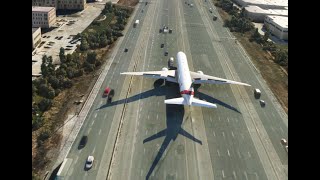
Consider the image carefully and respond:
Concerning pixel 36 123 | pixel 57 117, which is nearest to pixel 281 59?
pixel 57 117

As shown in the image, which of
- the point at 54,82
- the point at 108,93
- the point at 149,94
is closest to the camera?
the point at 108,93

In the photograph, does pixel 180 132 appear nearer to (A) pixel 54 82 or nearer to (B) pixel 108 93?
(B) pixel 108 93

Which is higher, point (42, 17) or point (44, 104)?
point (42, 17)

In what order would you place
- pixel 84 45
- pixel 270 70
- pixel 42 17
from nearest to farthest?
pixel 270 70, pixel 84 45, pixel 42 17

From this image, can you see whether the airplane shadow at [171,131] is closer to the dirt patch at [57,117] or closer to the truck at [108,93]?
the truck at [108,93]

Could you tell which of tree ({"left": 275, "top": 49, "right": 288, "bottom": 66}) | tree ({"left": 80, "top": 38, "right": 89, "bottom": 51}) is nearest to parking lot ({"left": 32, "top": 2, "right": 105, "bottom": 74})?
tree ({"left": 80, "top": 38, "right": 89, "bottom": 51})

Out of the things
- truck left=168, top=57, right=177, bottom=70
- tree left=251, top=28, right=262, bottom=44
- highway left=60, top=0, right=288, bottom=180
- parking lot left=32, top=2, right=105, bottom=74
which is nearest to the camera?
highway left=60, top=0, right=288, bottom=180

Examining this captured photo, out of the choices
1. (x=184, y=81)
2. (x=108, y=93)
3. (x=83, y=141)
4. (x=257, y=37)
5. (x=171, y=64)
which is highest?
(x=257, y=37)

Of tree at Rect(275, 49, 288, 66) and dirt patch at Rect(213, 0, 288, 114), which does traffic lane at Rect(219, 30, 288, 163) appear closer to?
dirt patch at Rect(213, 0, 288, 114)

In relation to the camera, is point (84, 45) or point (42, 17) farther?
point (42, 17)
